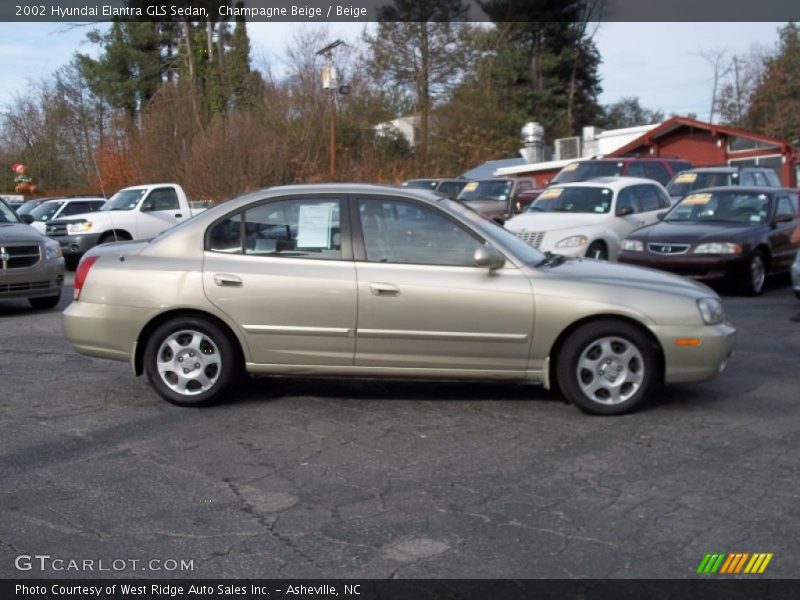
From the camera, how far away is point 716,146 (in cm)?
3603

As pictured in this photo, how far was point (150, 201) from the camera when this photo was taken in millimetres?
19844

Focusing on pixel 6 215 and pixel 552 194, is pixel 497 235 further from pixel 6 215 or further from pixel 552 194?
pixel 552 194

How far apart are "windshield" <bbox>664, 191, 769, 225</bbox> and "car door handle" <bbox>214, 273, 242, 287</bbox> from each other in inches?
369

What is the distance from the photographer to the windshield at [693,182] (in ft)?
64.3

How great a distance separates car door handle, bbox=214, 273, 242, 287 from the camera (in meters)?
6.74

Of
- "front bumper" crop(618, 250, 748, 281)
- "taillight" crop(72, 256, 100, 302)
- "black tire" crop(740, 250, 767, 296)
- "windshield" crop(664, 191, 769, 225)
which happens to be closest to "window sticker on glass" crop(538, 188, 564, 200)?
"windshield" crop(664, 191, 769, 225)

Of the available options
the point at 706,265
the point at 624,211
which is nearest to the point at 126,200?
the point at 624,211

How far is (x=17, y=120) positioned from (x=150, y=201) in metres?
27.9

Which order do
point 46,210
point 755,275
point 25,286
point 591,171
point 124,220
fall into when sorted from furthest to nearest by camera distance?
point 46,210 → point 591,171 → point 124,220 → point 755,275 → point 25,286

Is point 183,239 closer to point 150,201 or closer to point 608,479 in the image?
point 608,479

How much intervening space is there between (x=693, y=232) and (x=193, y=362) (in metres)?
8.73

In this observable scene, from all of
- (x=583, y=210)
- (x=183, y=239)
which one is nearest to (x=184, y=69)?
(x=583, y=210)

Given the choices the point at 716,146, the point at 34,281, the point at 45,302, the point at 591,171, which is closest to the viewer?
the point at 34,281
